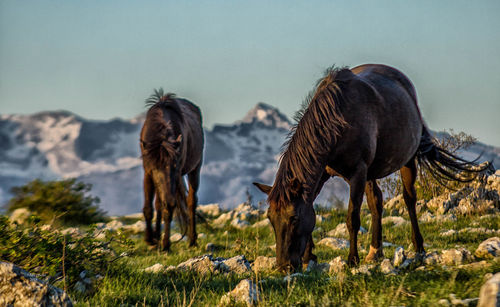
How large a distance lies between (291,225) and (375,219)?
2146 millimetres

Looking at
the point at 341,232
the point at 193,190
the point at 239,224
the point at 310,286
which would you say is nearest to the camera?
the point at 310,286

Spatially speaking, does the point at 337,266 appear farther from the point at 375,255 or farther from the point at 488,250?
the point at 375,255

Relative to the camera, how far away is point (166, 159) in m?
8.16

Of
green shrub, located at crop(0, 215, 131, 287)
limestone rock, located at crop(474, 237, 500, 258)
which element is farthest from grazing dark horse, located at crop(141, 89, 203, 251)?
limestone rock, located at crop(474, 237, 500, 258)

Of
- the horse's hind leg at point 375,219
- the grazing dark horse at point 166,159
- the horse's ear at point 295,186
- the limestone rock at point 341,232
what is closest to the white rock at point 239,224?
the grazing dark horse at point 166,159

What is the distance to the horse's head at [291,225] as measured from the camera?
5.08m

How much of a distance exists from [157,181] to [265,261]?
3317mm

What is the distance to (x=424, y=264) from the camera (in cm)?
441

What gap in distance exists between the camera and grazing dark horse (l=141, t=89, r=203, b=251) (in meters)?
8.22

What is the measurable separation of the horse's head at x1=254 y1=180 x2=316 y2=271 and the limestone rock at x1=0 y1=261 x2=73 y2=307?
2370mm

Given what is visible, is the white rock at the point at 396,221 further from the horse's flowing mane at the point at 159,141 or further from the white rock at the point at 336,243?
the horse's flowing mane at the point at 159,141

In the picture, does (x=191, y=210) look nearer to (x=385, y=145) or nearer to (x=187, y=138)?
(x=187, y=138)

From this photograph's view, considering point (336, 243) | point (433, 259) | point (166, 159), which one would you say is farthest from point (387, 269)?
point (166, 159)

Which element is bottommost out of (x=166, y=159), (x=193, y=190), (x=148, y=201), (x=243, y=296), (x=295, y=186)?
(x=243, y=296)
